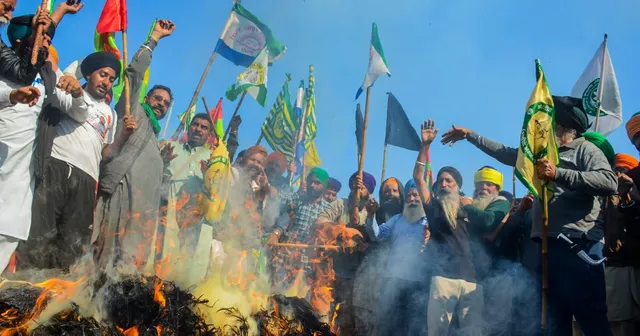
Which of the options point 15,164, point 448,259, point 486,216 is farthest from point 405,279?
point 15,164

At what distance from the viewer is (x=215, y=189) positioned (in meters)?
6.80

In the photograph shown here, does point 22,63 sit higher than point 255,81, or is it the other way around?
point 255,81

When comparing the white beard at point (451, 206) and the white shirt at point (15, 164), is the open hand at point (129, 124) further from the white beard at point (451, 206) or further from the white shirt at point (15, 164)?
the white beard at point (451, 206)

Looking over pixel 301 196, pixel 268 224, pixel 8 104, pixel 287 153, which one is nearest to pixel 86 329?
pixel 8 104

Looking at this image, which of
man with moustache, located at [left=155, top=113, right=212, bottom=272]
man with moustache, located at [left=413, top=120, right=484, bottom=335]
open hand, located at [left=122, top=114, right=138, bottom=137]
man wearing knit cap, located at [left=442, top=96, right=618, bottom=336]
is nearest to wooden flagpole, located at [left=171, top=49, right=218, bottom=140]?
man with moustache, located at [left=155, top=113, right=212, bottom=272]

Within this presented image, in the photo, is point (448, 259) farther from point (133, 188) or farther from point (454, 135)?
point (133, 188)

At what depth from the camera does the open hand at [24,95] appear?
4.25 m

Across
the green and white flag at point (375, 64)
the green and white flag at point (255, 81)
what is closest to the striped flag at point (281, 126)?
the green and white flag at point (255, 81)

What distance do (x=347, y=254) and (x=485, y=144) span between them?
8.50 feet

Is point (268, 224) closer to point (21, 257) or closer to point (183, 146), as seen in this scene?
point (183, 146)

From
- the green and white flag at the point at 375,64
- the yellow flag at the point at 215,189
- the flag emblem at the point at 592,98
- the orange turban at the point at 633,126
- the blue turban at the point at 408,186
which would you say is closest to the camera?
the orange turban at the point at 633,126

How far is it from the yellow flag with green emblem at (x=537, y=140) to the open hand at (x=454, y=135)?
76 centimetres

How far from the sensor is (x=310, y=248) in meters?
7.48

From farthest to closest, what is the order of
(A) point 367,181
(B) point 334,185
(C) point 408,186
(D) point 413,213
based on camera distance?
1. (B) point 334,185
2. (A) point 367,181
3. (C) point 408,186
4. (D) point 413,213
